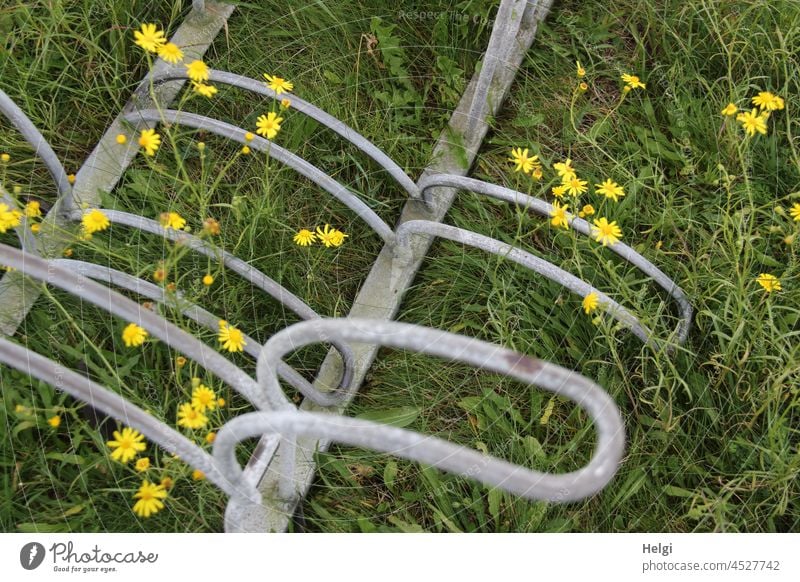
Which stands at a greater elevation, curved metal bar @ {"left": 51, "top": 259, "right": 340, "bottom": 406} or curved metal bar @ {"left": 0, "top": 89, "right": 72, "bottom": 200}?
curved metal bar @ {"left": 0, "top": 89, "right": 72, "bottom": 200}

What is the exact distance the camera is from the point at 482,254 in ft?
6.90

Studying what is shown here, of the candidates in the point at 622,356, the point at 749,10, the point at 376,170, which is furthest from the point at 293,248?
the point at 749,10

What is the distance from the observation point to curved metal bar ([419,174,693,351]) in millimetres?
1829

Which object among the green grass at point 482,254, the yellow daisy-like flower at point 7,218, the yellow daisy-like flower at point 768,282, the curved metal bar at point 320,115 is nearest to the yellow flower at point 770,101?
the green grass at point 482,254

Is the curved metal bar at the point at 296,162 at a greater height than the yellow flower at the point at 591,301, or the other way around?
the curved metal bar at the point at 296,162

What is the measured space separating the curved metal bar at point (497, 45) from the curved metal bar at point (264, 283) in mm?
826

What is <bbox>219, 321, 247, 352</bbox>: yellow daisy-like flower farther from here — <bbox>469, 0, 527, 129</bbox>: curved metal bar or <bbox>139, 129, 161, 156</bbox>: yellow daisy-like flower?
<bbox>469, 0, 527, 129</bbox>: curved metal bar

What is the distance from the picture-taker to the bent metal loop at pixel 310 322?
1.01 m
